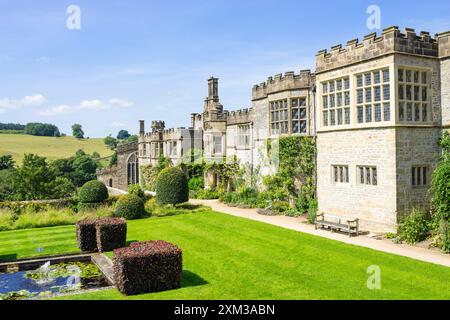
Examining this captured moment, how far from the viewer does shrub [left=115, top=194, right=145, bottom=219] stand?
73.6ft

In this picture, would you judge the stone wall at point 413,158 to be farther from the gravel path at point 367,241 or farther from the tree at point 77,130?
the tree at point 77,130

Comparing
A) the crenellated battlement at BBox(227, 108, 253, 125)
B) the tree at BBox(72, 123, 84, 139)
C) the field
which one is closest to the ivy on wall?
the crenellated battlement at BBox(227, 108, 253, 125)

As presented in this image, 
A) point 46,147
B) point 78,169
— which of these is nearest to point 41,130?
point 46,147

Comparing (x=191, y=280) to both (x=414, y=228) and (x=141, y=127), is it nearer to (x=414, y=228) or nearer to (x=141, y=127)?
(x=414, y=228)

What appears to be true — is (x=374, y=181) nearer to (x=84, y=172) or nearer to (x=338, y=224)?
(x=338, y=224)

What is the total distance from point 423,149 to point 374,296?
27.4 feet

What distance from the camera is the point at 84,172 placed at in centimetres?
7500

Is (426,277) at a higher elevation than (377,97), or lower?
lower

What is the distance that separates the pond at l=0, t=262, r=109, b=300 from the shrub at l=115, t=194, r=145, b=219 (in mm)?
8985

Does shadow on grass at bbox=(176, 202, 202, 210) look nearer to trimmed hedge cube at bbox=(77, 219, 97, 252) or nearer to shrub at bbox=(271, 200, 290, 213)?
shrub at bbox=(271, 200, 290, 213)

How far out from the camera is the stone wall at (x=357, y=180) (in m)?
14.8

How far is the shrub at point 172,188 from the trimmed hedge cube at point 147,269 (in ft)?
49.8

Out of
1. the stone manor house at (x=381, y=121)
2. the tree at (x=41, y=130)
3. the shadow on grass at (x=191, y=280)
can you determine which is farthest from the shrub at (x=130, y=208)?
the tree at (x=41, y=130)
